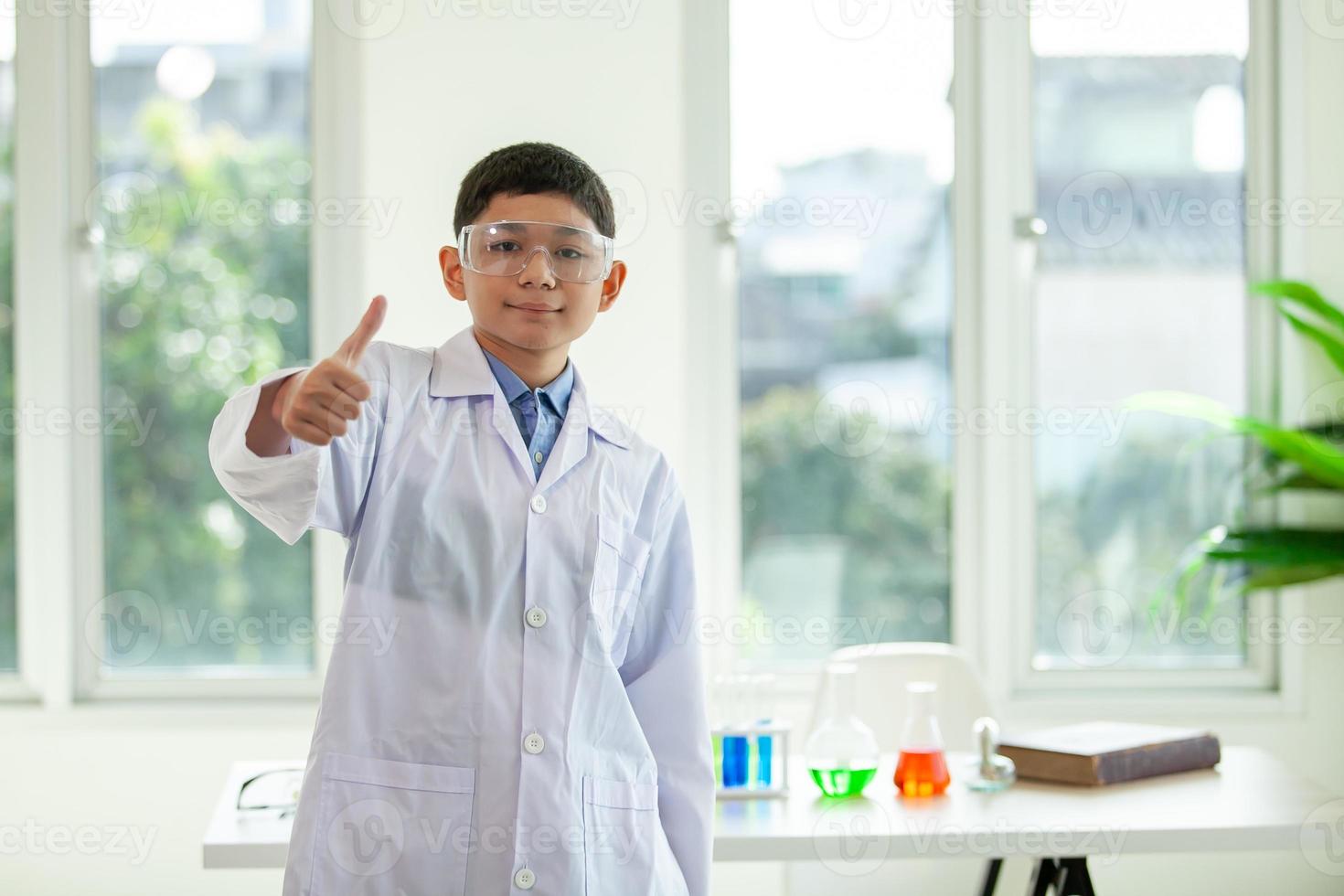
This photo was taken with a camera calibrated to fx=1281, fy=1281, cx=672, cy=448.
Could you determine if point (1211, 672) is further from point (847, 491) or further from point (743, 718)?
point (743, 718)

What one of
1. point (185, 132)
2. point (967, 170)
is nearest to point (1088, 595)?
point (967, 170)

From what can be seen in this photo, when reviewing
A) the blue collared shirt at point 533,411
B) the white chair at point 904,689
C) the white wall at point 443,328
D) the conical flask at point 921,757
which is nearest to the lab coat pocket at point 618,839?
the blue collared shirt at point 533,411

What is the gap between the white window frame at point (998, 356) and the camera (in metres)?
3.35

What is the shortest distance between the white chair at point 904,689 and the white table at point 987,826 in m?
0.55

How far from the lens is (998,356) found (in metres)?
3.37

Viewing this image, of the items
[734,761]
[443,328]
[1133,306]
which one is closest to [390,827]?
Answer: [734,761]

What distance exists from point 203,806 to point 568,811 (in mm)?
2152

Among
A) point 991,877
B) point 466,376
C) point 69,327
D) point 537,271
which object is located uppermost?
point 69,327

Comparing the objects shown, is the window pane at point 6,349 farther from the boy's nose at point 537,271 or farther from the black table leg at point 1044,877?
the black table leg at point 1044,877

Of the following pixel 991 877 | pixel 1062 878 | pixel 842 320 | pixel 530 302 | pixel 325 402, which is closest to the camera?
pixel 325 402

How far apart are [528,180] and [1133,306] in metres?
2.39

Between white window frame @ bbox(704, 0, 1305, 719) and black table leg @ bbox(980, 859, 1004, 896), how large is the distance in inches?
34.4

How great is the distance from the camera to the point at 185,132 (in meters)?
3.31

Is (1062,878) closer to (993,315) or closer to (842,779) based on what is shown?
(842,779)
